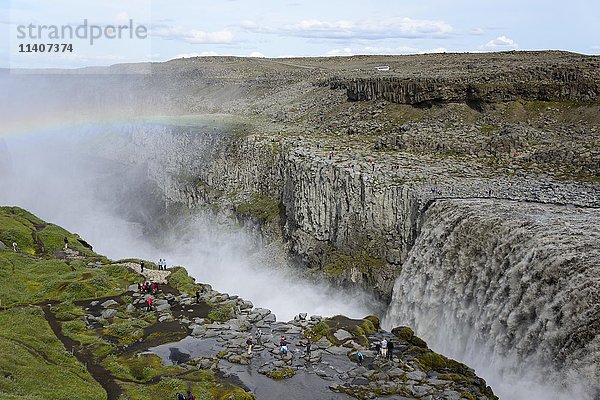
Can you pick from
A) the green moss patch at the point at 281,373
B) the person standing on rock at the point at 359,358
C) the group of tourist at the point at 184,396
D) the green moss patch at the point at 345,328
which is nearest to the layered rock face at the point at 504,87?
the green moss patch at the point at 345,328

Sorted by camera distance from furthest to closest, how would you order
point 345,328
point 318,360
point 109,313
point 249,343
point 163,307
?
point 163,307
point 109,313
point 345,328
point 249,343
point 318,360

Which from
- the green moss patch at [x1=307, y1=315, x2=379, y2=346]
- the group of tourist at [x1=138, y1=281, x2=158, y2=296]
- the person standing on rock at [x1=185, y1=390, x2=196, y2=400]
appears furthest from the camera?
the group of tourist at [x1=138, y1=281, x2=158, y2=296]

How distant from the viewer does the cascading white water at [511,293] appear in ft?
110

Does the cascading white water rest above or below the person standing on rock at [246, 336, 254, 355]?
above

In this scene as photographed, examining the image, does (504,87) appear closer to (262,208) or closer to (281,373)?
(262,208)

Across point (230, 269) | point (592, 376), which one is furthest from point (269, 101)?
point (592, 376)

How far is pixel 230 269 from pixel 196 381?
45.4m

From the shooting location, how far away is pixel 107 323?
162 feet

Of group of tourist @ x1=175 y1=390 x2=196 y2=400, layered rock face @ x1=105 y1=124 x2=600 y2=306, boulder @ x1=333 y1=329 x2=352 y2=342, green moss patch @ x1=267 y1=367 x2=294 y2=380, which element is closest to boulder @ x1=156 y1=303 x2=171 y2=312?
green moss patch @ x1=267 y1=367 x2=294 y2=380

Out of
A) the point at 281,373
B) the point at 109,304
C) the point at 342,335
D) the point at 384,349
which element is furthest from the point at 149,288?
the point at 384,349

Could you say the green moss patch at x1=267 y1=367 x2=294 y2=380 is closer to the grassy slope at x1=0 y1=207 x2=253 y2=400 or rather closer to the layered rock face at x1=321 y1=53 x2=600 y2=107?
the grassy slope at x1=0 y1=207 x2=253 y2=400

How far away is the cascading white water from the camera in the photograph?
33500 millimetres

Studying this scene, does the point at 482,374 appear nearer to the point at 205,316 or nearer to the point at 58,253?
the point at 205,316

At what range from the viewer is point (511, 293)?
4031cm
